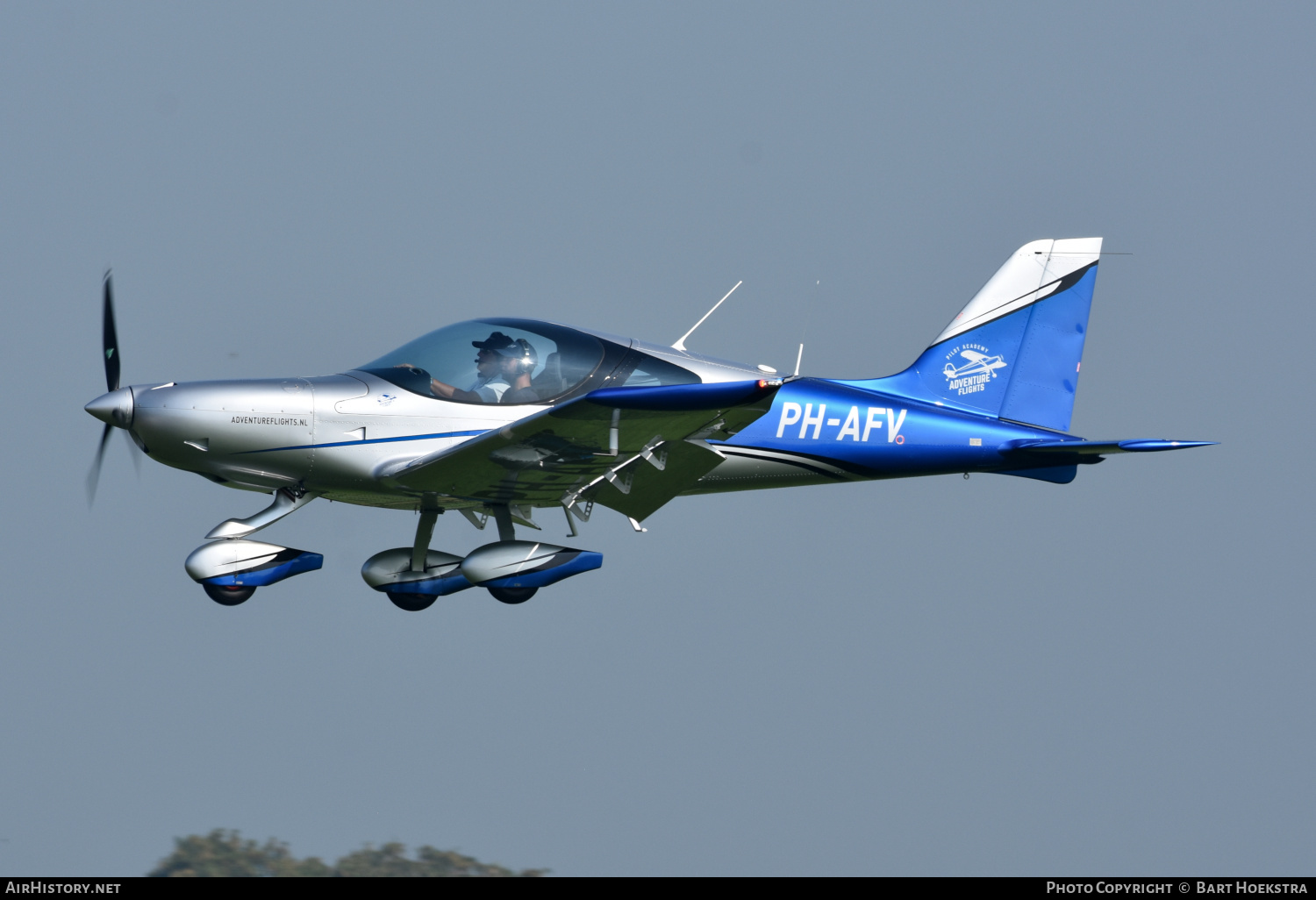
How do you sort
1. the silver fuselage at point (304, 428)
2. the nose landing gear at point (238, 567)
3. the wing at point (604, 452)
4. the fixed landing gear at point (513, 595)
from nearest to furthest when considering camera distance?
1. the wing at point (604, 452)
2. the silver fuselage at point (304, 428)
3. the nose landing gear at point (238, 567)
4. the fixed landing gear at point (513, 595)

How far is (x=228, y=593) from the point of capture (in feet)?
35.2

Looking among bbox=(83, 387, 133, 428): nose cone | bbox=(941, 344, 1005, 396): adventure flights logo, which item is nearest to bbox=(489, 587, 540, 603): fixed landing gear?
bbox=(83, 387, 133, 428): nose cone

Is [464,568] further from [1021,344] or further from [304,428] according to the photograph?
[1021,344]

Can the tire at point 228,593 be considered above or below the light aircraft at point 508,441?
below

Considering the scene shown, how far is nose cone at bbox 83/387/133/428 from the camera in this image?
10258 mm

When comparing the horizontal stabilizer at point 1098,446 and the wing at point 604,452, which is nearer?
the wing at point 604,452

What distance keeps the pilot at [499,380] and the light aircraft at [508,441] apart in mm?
13

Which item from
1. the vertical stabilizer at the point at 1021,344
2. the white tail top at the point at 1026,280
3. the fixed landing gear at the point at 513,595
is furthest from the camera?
the white tail top at the point at 1026,280

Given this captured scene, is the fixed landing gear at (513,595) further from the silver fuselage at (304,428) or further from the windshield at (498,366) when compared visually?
the windshield at (498,366)

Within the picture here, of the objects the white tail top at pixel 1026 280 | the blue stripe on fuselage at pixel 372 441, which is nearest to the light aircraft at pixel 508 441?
the blue stripe on fuselage at pixel 372 441

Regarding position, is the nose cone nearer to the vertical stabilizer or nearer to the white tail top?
the vertical stabilizer

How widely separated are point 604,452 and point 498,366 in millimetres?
1229

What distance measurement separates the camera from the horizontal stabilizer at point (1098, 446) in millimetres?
11078
